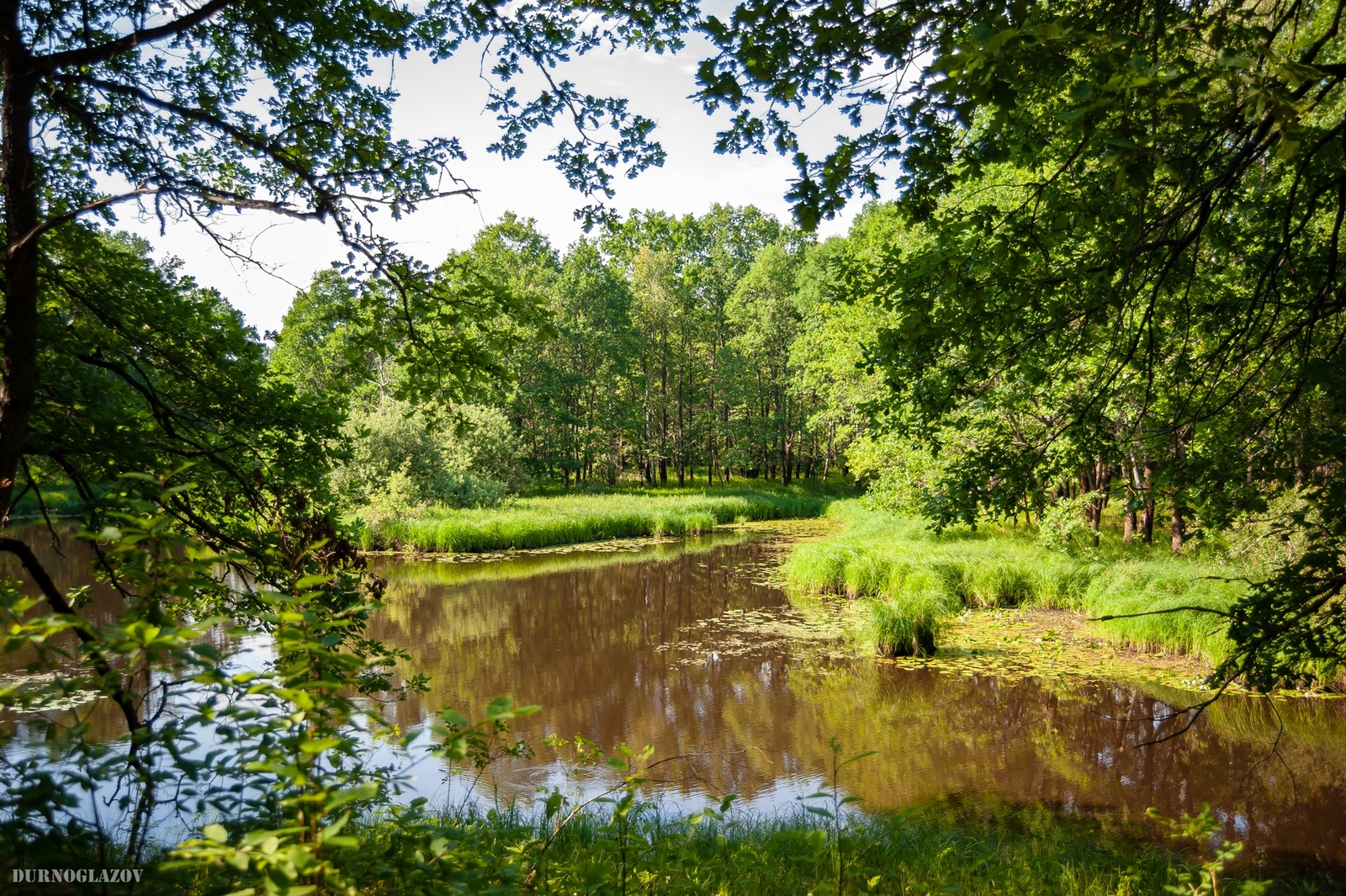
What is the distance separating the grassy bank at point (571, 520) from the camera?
71.9 feet

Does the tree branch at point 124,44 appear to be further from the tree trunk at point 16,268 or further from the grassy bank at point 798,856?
the grassy bank at point 798,856

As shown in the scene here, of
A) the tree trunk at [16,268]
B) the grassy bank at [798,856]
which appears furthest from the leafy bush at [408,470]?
the tree trunk at [16,268]

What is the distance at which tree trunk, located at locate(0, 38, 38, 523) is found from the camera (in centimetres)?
293

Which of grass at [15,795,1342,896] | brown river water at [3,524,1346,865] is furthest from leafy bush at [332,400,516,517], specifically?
grass at [15,795,1342,896]

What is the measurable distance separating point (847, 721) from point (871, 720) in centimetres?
27

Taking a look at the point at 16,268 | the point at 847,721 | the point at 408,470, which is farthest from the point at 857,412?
the point at 408,470

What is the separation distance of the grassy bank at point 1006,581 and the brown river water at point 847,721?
3.78ft

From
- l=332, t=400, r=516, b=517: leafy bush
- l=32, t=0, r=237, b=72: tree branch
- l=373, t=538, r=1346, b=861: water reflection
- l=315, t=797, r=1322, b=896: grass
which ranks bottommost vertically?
l=373, t=538, r=1346, b=861: water reflection

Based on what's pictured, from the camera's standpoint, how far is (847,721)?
8.60 metres

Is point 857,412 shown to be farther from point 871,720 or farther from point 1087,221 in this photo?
point 871,720

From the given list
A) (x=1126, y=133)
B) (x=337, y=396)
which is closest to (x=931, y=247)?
(x=1126, y=133)

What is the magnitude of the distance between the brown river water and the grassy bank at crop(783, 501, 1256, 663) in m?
1.15

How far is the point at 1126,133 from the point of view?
2627mm

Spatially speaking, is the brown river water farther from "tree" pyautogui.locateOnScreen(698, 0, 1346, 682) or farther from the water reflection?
"tree" pyautogui.locateOnScreen(698, 0, 1346, 682)
